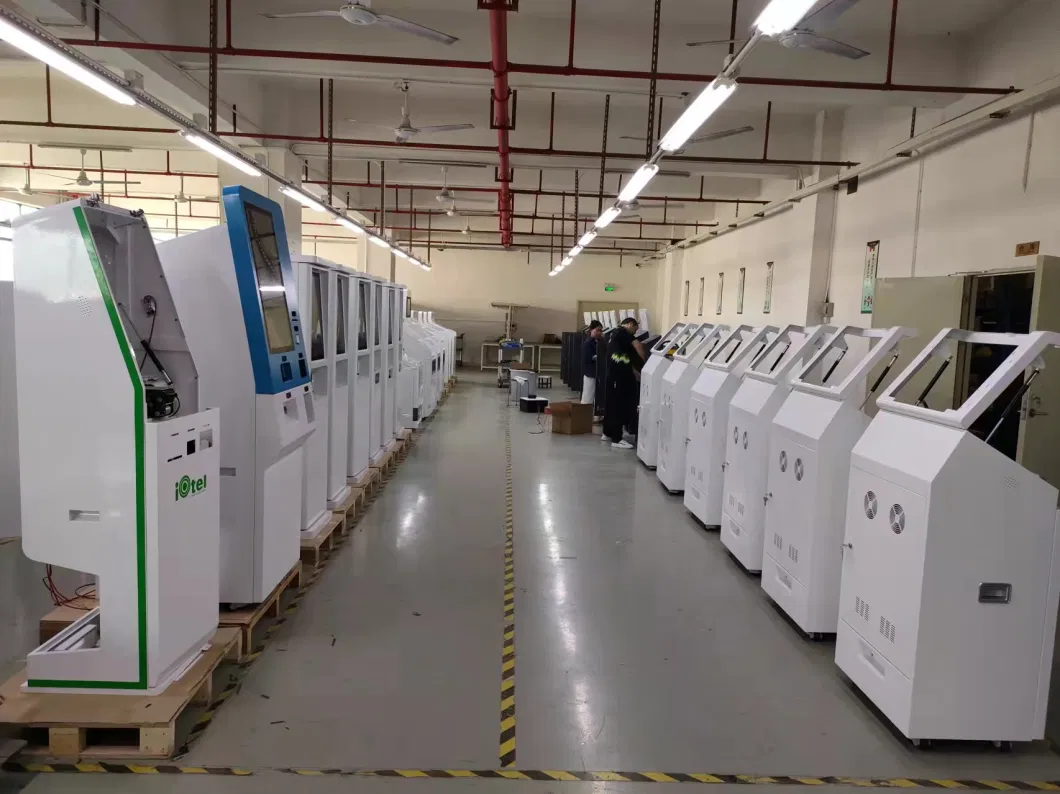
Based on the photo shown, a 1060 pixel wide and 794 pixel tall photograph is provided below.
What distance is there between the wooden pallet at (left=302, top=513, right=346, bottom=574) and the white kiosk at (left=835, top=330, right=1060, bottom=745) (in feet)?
11.6

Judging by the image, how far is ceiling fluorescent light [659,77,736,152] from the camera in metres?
3.95

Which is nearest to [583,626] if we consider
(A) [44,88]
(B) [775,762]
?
(B) [775,762]

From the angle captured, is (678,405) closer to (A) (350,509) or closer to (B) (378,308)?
(B) (378,308)

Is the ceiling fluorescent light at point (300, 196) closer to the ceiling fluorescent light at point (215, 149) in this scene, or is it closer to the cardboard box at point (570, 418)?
the ceiling fluorescent light at point (215, 149)

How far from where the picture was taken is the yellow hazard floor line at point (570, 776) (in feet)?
8.79

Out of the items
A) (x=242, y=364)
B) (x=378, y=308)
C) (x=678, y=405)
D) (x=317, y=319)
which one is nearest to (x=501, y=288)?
(x=378, y=308)

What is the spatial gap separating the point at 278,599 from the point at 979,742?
3673mm

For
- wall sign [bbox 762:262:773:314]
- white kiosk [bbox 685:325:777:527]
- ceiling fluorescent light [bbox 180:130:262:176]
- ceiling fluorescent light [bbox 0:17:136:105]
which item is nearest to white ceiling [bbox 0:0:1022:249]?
ceiling fluorescent light [bbox 180:130:262:176]

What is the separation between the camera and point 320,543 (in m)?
4.81

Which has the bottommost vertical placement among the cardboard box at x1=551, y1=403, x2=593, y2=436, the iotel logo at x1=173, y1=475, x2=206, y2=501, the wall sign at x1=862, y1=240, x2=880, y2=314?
the cardboard box at x1=551, y1=403, x2=593, y2=436

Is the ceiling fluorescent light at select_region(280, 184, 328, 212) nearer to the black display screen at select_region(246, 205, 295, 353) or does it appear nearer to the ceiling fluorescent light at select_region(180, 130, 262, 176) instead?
the ceiling fluorescent light at select_region(180, 130, 262, 176)

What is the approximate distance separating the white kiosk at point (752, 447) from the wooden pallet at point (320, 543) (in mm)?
3018

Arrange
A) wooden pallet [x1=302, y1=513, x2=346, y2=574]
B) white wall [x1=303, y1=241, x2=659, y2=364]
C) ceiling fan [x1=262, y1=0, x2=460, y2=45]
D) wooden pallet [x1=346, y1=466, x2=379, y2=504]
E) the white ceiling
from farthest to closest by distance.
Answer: white wall [x1=303, y1=241, x2=659, y2=364] < the white ceiling < wooden pallet [x1=346, y1=466, x2=379, y2=504] < wooden pallet [x1=302, y1=513, x2=346, y2=574] < ceiling fan [x1=262, y1=0, x2=460, y2=45]

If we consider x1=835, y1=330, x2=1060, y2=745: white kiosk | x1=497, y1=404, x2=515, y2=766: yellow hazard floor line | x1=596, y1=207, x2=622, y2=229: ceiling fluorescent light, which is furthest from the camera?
x1=596, y1=207, x2=622, y2=229: ceiling fluorescent light
